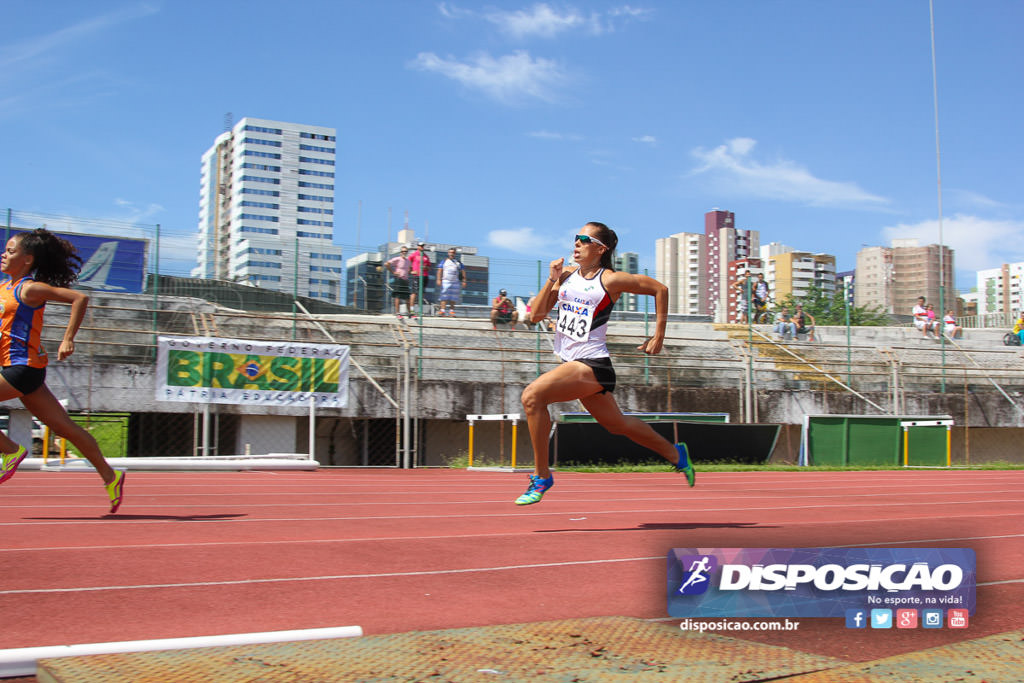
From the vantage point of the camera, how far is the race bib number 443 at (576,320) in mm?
6047

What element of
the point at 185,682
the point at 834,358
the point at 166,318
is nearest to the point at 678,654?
the point at 185,682

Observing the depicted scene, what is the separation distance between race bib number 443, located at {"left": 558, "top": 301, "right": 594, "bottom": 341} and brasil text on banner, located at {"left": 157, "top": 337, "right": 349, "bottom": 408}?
1039 cm

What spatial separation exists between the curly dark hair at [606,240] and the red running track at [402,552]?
1782 millimetres

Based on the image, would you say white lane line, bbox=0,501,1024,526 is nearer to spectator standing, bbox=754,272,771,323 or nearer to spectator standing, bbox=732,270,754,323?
spectator standing, bbox=732,270,754,323

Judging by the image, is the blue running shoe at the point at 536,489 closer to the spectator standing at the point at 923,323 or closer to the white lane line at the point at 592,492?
the white lane line at the point at 592,492

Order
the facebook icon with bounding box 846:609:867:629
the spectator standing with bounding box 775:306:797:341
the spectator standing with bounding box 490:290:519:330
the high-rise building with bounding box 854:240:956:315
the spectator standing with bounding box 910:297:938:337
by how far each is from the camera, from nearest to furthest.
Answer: the facebook icon with bounding box 846:609:867:629, the spectator standing with bounding box 490:290:519:330, the spectator standing with bounding box 775:306:797:341, the spectator standing with bounding box 910:297:938:337, the high-rise building with bounding box 854:240:956:315

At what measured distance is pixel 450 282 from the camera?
72.4ft

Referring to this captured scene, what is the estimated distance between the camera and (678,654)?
271 centimetres

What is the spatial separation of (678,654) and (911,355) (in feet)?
87.5

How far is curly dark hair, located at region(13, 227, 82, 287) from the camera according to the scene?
623 centimetres

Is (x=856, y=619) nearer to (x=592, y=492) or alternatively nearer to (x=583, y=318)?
(x=583, y=318)

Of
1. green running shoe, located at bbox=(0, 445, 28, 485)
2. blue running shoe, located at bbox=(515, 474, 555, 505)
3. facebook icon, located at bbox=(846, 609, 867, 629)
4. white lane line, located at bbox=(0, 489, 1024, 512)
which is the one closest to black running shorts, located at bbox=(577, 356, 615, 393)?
blue running shoe, located at bbox=(515, 474, 555, 505)

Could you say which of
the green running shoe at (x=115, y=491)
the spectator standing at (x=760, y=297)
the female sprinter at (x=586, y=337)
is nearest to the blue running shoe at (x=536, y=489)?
the female sprinter at (x=586, y=337)

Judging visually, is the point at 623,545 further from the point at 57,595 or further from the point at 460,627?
the point at 57,595
